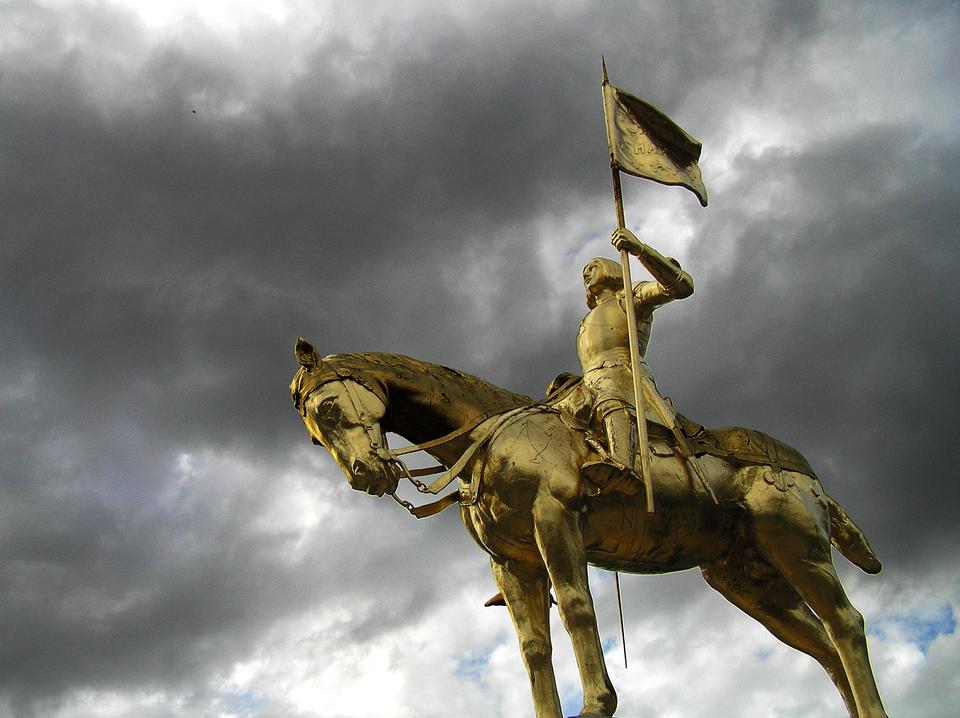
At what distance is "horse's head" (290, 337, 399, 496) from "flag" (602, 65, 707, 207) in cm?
404

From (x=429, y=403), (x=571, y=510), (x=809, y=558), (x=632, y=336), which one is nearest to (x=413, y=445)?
(x=429, y=403)

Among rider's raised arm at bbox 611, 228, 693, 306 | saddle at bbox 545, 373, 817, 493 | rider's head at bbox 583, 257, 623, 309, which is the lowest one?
saddle at bbox 545, 373, 817, 493

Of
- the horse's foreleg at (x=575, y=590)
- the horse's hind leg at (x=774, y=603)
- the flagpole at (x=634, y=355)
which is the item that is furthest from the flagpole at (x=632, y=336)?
the horse's hind leg at (x=774, y=603)

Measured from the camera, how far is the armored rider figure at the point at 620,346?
12029 mm

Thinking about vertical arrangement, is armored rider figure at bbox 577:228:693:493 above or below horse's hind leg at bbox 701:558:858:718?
above

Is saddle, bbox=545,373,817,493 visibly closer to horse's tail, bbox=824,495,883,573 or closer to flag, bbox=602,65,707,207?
horse's tail, bbox=824,495,883,573

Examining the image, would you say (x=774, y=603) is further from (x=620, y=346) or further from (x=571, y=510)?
(x=620, y=346)

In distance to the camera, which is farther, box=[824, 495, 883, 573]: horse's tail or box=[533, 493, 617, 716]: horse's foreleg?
box=[824, 495, 883, 573]: horse's tail

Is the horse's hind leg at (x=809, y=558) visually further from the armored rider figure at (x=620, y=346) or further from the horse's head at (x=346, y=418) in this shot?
the horse's head at (x=346, y=418)

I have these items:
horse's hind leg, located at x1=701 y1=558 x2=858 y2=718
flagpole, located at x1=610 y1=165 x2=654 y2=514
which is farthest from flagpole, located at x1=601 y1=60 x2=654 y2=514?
horse's hind leg, located at x1=701 y1=558 x2=858 y2=718

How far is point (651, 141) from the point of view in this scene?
14.0 m

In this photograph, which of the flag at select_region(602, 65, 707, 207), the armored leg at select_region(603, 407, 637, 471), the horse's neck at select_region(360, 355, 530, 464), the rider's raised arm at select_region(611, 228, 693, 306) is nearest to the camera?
the armored leg at select_region(603, 407, 637, 471)

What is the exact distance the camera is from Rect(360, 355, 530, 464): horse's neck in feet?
39.4

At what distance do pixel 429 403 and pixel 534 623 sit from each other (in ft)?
7.44
